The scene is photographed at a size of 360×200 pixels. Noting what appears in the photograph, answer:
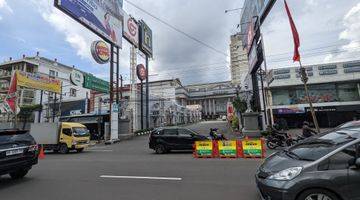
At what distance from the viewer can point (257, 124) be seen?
24312mm

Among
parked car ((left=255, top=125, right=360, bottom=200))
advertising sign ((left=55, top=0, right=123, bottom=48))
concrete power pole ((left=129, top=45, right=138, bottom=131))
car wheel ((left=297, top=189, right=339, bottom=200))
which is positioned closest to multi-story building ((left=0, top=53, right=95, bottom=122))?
concrete power pole ((left=129, top=45, right=138, bottom=131))

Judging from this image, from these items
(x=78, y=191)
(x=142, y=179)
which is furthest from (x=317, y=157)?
(x=78, y=191)

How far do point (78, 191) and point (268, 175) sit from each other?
15.9 feet

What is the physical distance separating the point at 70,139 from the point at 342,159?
18614mm

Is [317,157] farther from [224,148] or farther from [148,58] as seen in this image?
[148,58]

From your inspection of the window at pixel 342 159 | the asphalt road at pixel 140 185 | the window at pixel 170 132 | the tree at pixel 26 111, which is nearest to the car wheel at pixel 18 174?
the asphalt road at pixel 140 185

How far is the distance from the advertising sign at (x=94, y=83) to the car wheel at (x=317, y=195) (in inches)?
1082

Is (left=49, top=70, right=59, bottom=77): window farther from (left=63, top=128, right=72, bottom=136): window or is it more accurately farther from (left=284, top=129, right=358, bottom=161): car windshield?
(left=284, top=129, right=358, bottom=161): car windshield

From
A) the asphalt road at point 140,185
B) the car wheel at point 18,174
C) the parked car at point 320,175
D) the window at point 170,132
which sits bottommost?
the asphalt road at point 140,185

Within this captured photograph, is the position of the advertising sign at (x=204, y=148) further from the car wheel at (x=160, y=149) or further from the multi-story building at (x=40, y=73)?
the multi-story building at (x=40, y=73)

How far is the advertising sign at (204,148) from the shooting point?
13.4 meters

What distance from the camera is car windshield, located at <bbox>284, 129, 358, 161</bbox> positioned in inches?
183

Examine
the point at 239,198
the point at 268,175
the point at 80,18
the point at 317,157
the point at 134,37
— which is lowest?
the point at 239,198

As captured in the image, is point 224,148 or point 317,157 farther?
point 224,148
